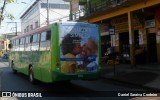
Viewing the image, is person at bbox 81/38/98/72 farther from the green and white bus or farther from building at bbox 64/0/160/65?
building at bbox 64/0/160/65

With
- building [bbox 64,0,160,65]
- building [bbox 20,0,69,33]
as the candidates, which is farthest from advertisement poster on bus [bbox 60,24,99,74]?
building [bbox 20,0,69,33]

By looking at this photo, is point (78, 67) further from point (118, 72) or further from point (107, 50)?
point (107, 50)

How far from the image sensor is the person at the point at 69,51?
47.1 feet

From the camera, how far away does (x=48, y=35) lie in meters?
15.1

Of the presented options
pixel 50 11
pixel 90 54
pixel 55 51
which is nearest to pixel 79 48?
pixel 90 54

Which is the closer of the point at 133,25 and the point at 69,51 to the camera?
the point at 69,51

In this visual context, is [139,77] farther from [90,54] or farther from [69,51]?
[69,51]

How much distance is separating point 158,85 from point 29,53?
755 cm

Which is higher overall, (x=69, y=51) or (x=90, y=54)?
(x=69, y=51)

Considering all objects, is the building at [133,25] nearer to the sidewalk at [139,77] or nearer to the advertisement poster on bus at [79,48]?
the sidewalk at [139,77]

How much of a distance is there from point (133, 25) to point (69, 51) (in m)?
13.4

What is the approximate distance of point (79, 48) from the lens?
584 inches

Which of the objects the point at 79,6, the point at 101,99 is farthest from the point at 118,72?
the point at 79,6

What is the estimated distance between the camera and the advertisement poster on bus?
47.5ft
